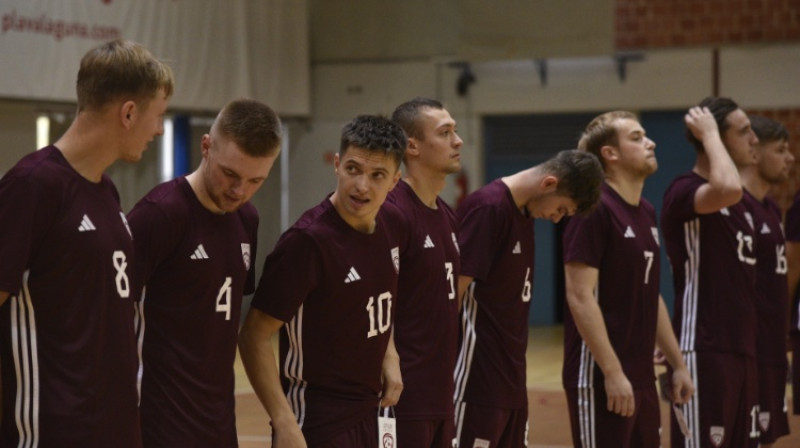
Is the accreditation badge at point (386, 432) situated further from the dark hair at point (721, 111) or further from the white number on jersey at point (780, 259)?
the white number on jersey at point (780, 259)

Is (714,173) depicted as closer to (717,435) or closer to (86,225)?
(717,435)

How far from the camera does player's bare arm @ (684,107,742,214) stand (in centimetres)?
667

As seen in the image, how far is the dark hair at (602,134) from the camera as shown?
643 centimetres

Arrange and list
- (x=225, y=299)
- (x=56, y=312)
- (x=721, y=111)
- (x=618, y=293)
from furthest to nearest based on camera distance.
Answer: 1. (x=721, y=111)
2. (x=618, y=293)
3. (x=225, y=299)
4. (x=56, y=312)

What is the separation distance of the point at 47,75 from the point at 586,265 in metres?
10.4

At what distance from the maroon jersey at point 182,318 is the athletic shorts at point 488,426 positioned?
6.57 ft

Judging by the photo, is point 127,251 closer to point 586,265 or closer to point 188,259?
point 188,259

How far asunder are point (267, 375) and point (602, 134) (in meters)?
3.14

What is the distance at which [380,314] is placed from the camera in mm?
4387

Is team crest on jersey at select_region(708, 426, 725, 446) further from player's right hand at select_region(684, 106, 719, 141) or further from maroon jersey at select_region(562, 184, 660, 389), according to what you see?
player's right hand at select_region(684, 106, 719, 141)

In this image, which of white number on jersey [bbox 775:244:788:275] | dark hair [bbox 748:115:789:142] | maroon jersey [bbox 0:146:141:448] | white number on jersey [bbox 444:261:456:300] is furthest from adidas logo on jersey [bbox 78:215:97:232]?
dark hair [bbox 748:115:789:142]

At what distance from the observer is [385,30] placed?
1922 centimetres

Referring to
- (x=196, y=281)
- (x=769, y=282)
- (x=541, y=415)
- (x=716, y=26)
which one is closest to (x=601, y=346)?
(x=769, y=282)

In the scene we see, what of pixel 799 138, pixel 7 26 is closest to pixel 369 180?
pixel 7 26
